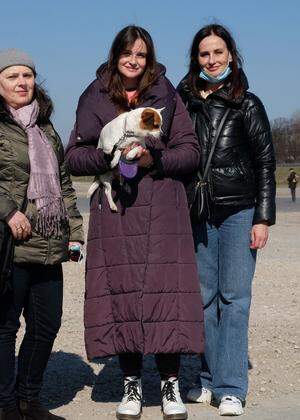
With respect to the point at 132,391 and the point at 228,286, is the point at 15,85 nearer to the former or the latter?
the point at 228,286

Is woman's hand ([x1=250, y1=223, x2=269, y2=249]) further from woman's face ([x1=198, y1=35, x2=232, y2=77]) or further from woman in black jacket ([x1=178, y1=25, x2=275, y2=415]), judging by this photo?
woman's face ([x1=198, y1=35, x2=232, y2=77])

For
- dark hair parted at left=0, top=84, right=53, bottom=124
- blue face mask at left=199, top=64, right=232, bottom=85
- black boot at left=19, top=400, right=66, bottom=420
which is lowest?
black boot at left=19, top=400, right=66, bottom=420

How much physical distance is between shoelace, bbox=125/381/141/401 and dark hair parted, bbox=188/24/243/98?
1.84 meters

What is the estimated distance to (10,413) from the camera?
14.8ft

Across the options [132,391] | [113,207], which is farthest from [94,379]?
[113,207]

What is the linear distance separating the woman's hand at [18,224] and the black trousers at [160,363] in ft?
3.39

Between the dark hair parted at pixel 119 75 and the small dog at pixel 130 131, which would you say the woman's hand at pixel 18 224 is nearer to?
the small dog at pixel 130 131

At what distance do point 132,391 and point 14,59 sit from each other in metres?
2.08

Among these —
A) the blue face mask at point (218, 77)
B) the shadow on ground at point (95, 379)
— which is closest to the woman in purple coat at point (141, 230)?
the blue face mask at point (218, 77)

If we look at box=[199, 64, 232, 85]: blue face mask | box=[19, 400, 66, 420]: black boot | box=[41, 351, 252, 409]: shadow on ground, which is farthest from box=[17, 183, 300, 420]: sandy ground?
box=[199, 64, 232, 85]: blue face mask

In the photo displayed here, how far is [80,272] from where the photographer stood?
37.8ft

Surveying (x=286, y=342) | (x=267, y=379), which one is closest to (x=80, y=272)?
(x=286, y=342)

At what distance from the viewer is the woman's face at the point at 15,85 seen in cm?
444

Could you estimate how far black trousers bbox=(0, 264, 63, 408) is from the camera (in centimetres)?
448
